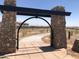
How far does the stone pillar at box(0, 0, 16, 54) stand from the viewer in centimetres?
962

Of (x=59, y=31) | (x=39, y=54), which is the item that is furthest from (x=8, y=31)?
(x=59, y=31)

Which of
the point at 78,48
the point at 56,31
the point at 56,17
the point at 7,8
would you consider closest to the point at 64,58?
the point at 78,48

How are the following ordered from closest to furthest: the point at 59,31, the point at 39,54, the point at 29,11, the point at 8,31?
the point at 39,54
the point at 8,31
the point at 29,11
the point at 59,31

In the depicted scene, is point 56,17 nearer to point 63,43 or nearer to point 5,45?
point 63,43

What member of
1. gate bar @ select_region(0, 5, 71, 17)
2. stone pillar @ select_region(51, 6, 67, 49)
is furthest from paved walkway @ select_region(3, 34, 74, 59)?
gate bar @ select_region(0, 5, 71, 17)

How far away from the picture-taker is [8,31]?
9680 millimetres

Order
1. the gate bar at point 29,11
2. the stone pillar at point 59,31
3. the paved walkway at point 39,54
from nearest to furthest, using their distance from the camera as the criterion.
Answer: the paved walkway at point 39,54
the gate bar at point 29,11
the stone pillar at point 59,31

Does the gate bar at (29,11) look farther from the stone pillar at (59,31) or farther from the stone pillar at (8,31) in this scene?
the stone pillar at (59,31)

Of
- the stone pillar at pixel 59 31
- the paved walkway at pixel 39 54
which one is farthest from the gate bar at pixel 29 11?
the paved walkway at pixel 39 54

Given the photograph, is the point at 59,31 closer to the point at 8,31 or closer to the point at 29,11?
the point at 29,11

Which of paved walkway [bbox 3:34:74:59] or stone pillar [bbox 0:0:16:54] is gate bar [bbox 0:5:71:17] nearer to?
stone pillar [bbox 0:0:16:54]

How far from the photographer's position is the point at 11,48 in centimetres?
974

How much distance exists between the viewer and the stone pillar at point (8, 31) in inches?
379

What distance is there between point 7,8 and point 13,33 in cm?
179
